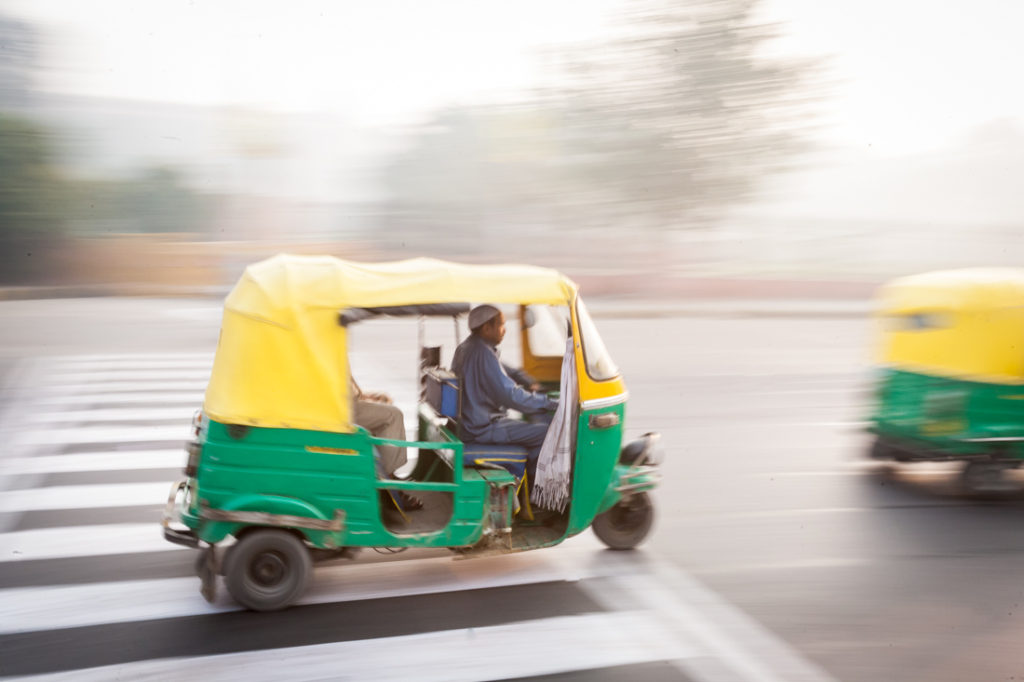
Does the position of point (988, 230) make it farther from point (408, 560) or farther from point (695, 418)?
point (408, 560)

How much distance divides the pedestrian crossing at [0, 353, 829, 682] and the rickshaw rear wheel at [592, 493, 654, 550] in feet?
0.43

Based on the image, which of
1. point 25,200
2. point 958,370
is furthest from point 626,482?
point 25,200

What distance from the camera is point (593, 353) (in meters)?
6.30

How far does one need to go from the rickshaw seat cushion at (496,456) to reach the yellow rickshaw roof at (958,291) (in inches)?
187

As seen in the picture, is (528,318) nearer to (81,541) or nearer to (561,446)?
(561,446)

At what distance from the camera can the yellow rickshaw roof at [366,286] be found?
560 centimetres

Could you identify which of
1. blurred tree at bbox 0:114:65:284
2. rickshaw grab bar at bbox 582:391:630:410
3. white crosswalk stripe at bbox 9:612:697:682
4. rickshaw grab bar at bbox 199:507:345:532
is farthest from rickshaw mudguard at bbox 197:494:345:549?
blurred tree at bbox 0:114:65:284

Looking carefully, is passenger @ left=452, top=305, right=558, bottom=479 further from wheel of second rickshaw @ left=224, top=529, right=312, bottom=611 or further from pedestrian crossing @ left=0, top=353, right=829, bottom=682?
wheel of second rickshaw @ left=224, top=529, right=312, bottom=611

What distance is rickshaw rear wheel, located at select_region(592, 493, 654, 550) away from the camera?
678 cm

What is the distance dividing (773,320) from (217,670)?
2431cm

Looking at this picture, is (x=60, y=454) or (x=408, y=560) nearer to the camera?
(x=408, y=560)

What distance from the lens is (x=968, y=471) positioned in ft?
27.4

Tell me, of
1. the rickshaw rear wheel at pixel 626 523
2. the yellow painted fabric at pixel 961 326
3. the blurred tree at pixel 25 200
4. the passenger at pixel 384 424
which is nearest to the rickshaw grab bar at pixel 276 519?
the passenger at pixel 384 424

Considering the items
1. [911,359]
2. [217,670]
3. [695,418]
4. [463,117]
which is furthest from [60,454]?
[463,117]
